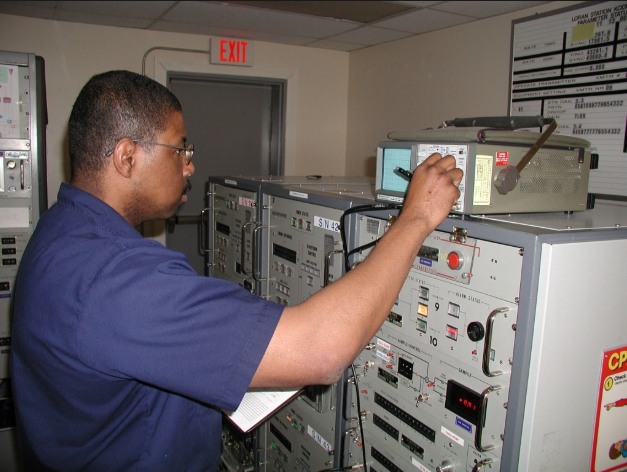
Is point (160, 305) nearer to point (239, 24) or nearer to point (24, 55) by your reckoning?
point (24, 55)

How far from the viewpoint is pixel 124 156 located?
43.9 inches

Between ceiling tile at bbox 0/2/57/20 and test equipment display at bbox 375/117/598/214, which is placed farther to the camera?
ceiling tile at bbox 0/2/57/20

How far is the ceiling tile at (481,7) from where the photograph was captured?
3.17 metres

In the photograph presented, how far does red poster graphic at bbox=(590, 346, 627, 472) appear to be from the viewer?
1.29 metres

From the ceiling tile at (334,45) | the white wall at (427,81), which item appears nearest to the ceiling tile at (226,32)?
the ceiling tile at (334,45)

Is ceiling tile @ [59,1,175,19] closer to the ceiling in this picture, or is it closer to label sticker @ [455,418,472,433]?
the ceiling

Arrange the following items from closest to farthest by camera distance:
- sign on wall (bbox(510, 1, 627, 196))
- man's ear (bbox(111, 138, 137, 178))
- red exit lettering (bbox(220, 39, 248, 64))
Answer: man's ear (bbox(111, 138, 137, 178))
sign on wall (bbox(510, 1, 627, 196))
red exit lettering (bbox(220, 39, 248, 64))

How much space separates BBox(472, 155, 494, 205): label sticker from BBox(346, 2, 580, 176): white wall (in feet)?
7.82

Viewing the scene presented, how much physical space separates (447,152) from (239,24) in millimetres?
3307

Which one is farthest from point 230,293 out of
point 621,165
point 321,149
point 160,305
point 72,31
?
point 321,149

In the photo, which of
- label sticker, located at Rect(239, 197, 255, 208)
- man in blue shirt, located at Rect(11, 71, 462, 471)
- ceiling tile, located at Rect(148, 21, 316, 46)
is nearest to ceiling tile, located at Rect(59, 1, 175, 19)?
ceiling tile, located at Rect(148, 21, 316, 46)

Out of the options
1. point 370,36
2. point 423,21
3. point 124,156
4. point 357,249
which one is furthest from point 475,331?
point 370,36

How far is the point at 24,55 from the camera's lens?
290cm

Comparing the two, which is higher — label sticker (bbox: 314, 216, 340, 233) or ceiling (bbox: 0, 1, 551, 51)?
ceiling (bbox: 0, 1, 551, 51)
